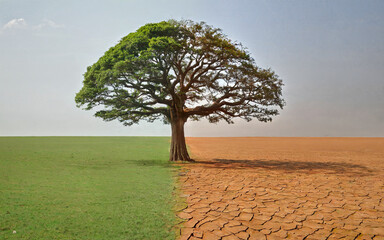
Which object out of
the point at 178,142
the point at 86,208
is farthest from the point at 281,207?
the point at 178,142

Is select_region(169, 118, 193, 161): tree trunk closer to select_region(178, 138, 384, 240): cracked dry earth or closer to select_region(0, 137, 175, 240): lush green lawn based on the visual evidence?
select_region(178, 138, 384, 240): cracked dry earth

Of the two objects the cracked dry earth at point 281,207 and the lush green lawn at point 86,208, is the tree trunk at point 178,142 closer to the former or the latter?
the cracked dry earth at point 281,207

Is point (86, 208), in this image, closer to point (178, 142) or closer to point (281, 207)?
point (281, 207)

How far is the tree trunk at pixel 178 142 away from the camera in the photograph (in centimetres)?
2147

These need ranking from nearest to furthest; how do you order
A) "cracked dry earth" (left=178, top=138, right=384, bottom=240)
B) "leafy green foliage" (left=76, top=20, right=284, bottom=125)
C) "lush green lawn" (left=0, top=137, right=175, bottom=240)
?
"lush green lawn" (left=0, top=137, right=175, bottom=240) < "cracked dry earth" (left=178, top=138, right=384, bottom=240) < "leafy green foliage" (left=76, top=20, right=284, bottom=125)

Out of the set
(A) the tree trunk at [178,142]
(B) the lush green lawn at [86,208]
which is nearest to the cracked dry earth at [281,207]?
(B) the lush green lawn at [86,208]

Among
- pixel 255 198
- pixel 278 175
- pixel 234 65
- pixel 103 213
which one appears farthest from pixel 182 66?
pixel 103 213

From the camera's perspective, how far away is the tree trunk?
2147 cm

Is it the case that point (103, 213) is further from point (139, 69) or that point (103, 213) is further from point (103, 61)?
point (103, 61)

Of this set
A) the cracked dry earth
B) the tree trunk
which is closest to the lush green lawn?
the cracked dry earth

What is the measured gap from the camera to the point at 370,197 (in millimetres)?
10539

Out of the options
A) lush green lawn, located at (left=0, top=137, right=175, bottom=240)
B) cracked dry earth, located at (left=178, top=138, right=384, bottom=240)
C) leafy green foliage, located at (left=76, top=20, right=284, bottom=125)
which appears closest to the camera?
lush green lawn, located at (left=0, top=137, right=175, bottom=240)

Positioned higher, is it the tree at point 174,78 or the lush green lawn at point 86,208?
the tree at point 174,78

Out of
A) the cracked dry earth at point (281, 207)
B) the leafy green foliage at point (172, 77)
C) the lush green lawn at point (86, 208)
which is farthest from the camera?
the leafy green foliage at point (172, 77)
